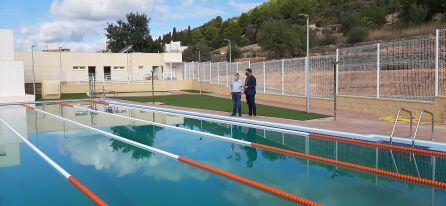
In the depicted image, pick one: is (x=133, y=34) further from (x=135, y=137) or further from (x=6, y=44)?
(x=135, y=137)

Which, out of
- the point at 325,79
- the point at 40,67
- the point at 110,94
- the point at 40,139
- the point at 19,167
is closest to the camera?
the point at 19,167

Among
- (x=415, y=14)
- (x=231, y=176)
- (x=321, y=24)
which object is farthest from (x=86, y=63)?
(x=321, y=24)

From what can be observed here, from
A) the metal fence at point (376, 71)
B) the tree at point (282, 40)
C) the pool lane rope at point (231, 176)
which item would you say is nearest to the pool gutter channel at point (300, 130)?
the metal fence at point (376, 71)

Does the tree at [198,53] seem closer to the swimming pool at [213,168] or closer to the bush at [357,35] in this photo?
the bush at [357,35]

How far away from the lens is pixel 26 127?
48.6 feet

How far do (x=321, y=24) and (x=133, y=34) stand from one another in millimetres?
36474

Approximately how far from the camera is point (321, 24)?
268ft

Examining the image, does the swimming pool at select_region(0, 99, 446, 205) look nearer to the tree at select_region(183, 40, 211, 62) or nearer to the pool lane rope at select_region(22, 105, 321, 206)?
the pool lane rope at select_region(22, 105, 321, 206)

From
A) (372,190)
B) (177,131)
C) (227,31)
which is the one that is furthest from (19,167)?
(227,31)

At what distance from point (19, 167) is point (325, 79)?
45.5 ft

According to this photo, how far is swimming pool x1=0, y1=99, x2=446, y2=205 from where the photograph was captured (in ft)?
20.1

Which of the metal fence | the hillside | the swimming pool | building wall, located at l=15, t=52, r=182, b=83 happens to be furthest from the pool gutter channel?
the hillside

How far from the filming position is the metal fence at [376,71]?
13.0m

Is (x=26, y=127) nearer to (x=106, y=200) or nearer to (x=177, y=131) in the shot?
(x=177, y=131)
